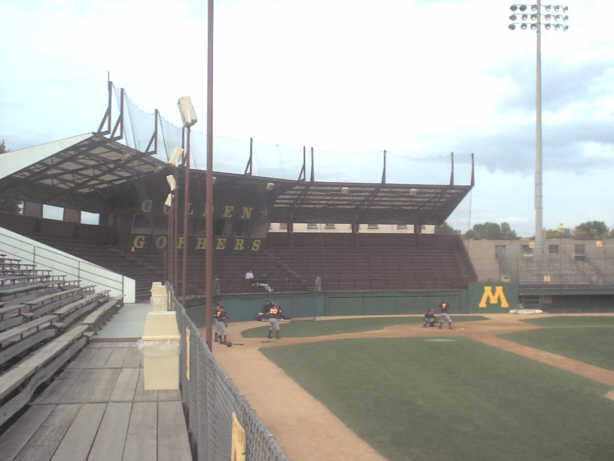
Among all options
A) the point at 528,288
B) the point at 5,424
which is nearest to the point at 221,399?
the point at 5,424

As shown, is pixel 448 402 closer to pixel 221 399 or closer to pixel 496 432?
pixel 496 432

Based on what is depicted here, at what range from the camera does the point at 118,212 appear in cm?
3750

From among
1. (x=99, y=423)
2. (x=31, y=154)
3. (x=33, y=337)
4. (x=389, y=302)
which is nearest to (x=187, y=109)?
(x=33, y=337)

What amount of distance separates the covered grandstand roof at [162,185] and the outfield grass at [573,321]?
1335 cm

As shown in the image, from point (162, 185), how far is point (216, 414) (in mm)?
33104

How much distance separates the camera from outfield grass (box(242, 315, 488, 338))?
2821 centimetres

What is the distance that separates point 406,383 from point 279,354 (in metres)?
7.21

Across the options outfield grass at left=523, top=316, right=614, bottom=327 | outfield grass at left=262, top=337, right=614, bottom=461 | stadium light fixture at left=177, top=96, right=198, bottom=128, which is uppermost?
stadium light fixture at left=177, top=96, right=198, bottom=128

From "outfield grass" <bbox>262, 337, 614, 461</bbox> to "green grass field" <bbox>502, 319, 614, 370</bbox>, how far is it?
9.33ft

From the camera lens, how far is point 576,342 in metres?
24.3

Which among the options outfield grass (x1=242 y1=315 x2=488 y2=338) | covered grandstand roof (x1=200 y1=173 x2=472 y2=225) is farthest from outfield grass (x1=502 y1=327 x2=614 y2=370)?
covered grandstand roof (x1=200 y1=173 x2=472 y2=225)

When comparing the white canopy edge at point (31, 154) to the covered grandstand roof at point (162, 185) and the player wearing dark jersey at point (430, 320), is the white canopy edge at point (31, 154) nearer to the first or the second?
the covered grandstand roof at point (162, 185)

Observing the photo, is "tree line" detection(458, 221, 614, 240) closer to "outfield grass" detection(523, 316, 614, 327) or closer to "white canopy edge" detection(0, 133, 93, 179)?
"outfield grass" detection(523, 316, 614, 327)

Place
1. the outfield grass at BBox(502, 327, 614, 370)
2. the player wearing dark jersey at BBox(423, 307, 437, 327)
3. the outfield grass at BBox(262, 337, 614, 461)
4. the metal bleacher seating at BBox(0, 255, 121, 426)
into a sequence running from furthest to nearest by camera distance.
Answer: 1. the player wearing dark jersey at BBox(423, 307, 437, 327)
2. the outfield grass at BBox(502, 327, 614, 370)
3. the outfield grass at BBox(262, 337, 614, 461)
4. the metal bleacher seating at BBox(0, 255, 121, 426)
